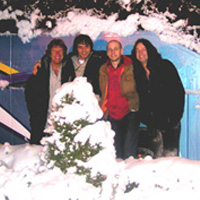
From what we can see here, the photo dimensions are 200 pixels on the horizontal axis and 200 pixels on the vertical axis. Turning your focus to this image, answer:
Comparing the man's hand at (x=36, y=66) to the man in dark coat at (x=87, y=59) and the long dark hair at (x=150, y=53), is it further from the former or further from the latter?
the long dark hair at (x=150, y=53)

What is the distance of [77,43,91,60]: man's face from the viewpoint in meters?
6.05

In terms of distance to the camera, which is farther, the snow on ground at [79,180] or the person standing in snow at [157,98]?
the person standing in snow at [157,98]

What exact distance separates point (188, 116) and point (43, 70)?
116 inches

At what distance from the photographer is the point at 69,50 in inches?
242

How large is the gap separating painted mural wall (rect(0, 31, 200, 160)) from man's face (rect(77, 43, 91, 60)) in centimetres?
17

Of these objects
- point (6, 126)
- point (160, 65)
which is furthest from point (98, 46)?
point (6, 126)

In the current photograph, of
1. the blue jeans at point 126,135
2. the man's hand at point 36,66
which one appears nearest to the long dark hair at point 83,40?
the man's hand at point 36,66

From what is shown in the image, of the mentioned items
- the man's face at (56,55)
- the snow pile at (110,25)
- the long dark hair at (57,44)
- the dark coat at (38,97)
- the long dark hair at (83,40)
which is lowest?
the dark coat at (38,97)

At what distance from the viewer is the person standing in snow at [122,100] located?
570 cm

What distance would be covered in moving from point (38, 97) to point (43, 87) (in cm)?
23

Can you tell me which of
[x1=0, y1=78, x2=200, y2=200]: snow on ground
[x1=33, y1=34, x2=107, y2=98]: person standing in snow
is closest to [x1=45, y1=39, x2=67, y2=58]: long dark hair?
[x1=33, y1=34, x2=107, y2=98]: person standing in snow

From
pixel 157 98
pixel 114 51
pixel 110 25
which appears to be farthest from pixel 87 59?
pixel 157 98

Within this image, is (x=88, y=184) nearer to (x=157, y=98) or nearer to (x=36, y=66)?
(x=157, y=98)

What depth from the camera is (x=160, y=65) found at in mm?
5750
